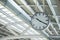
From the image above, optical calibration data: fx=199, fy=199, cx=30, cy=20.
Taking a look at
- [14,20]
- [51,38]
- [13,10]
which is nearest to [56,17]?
[14,20]

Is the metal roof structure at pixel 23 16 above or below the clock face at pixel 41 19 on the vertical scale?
above

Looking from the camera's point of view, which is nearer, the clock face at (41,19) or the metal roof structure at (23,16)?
the clock face at (41,19)

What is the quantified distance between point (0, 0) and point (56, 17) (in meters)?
4.76

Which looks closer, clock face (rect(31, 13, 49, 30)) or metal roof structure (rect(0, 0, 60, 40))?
clock face (rect(31, 13, 49, 30))

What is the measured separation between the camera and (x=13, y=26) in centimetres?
1442

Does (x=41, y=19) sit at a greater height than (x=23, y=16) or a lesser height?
lesser

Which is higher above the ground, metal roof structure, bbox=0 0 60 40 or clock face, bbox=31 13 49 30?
metal roof structure, bbox=0 0 60 40

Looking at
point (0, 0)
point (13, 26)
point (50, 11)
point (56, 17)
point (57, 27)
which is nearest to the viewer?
point (0, 0)

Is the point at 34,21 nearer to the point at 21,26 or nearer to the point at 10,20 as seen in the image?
the point at 10,20

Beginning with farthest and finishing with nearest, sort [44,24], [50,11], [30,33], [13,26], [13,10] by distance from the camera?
[30,33]
[13,26]
[50,11]
[13,10]
[44,24]

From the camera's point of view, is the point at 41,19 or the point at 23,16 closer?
the point at 41,19

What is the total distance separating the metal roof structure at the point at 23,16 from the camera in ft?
33.4

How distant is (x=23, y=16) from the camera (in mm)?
11367

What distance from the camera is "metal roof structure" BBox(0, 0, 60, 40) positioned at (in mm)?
10180
